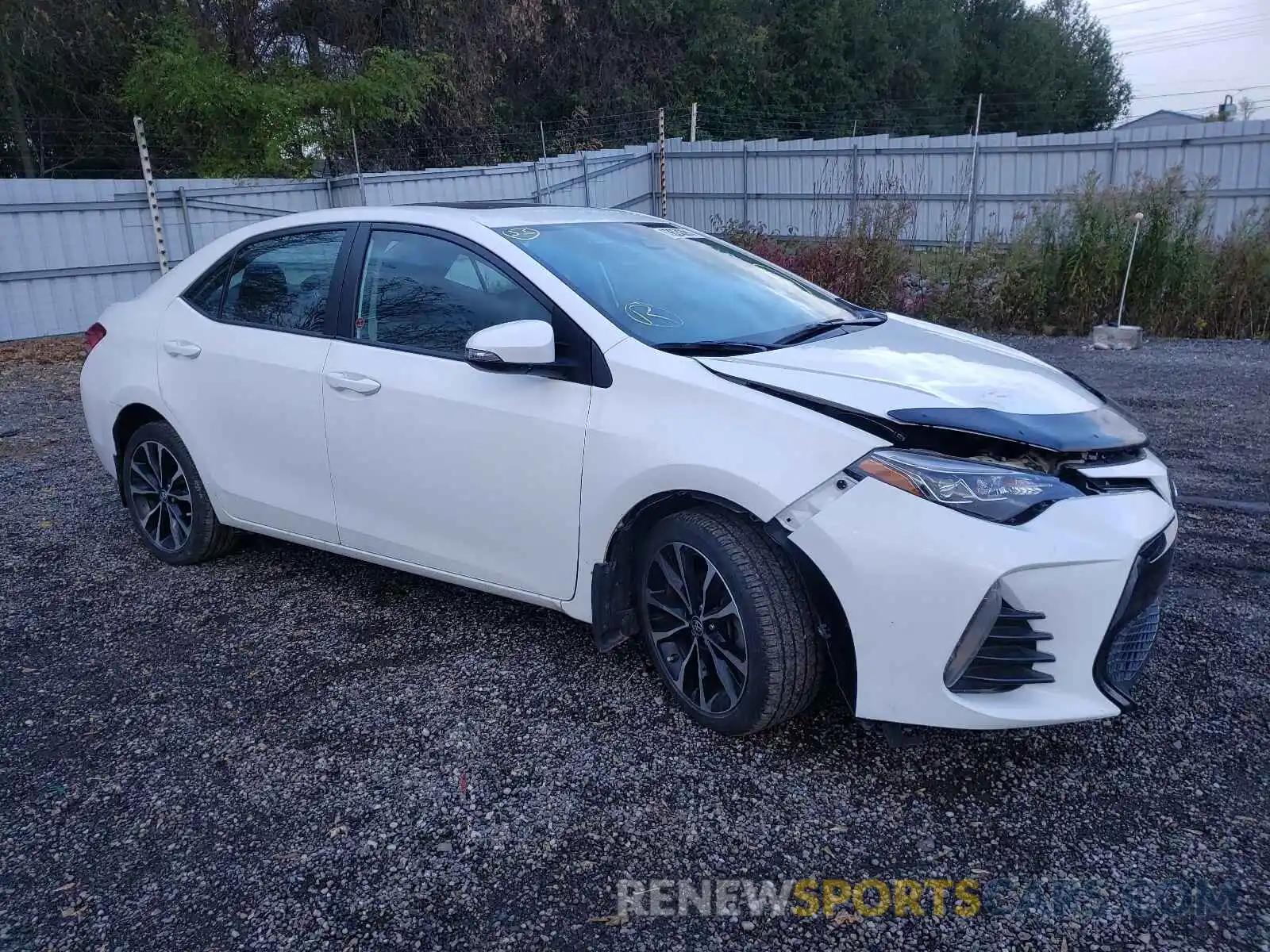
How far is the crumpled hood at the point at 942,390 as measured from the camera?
280 centimetres

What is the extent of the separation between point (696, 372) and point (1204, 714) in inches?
76.8

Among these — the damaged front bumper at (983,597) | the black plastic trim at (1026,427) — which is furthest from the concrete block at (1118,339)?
the damaged front bumper at (983,597)

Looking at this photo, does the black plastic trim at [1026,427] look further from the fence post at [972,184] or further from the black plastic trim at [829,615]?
the fence post at [972,184]

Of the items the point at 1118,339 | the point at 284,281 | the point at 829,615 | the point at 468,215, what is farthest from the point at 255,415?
the point at 1118,339

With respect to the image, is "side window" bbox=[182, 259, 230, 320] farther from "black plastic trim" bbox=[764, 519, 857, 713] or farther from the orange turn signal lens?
the orange turn signal lens

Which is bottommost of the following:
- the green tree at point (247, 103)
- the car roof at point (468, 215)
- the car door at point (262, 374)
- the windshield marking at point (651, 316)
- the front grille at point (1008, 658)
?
the front grille at point (1008, 658)

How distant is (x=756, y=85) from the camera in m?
33.5

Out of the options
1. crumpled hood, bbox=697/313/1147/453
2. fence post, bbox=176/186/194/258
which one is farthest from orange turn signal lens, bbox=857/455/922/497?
fence post, bbox=176/186/194/258

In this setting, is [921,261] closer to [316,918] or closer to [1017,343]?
[1017,343]

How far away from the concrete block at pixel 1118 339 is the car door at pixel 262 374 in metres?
8.46

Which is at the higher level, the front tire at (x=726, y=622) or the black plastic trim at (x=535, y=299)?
the black plastic trim at (x=535, y=299)

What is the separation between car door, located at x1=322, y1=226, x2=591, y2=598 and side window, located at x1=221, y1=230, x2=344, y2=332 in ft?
0.63

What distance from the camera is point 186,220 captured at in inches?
525

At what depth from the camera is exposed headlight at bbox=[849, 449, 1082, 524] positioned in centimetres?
263
